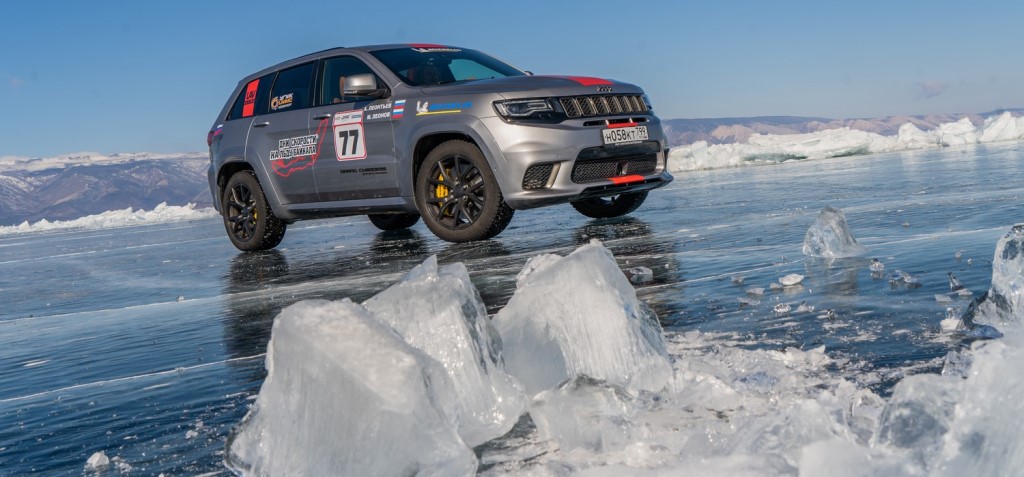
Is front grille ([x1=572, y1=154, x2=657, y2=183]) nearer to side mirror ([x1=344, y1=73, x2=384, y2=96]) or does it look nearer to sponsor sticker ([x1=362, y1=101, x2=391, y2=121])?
sponsor sticker ([x1=362, y1=101, x2=391, y2=121])

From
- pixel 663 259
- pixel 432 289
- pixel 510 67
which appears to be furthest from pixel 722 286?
pixel 510 67

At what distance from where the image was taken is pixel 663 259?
188 inches

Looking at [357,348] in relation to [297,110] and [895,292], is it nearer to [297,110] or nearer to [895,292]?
[895,292]

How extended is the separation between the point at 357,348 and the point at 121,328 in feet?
10.4

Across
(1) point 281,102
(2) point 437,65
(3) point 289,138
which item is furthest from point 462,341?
(1) point 281,102

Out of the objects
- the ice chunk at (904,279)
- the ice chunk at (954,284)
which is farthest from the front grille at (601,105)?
the ice chunk at (954,284)

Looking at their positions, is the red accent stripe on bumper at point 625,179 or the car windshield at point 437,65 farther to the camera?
the car windshield at point 437,65

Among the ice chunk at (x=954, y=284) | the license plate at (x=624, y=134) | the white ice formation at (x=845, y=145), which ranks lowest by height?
the white ice formation at (x=845, y=145)

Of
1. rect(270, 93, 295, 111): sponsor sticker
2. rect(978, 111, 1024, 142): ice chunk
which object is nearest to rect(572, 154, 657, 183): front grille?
rect(270, 93, 295, 111): sponsor sticker

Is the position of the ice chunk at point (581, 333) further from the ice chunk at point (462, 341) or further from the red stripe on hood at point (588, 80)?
the red stripe on hood at point (588, 80)

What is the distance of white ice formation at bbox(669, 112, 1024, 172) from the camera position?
101 ft

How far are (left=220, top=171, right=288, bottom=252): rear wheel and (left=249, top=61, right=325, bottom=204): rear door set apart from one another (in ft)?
0.99

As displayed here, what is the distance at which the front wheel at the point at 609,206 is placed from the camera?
8.21 m

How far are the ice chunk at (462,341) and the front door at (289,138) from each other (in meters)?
5.52
